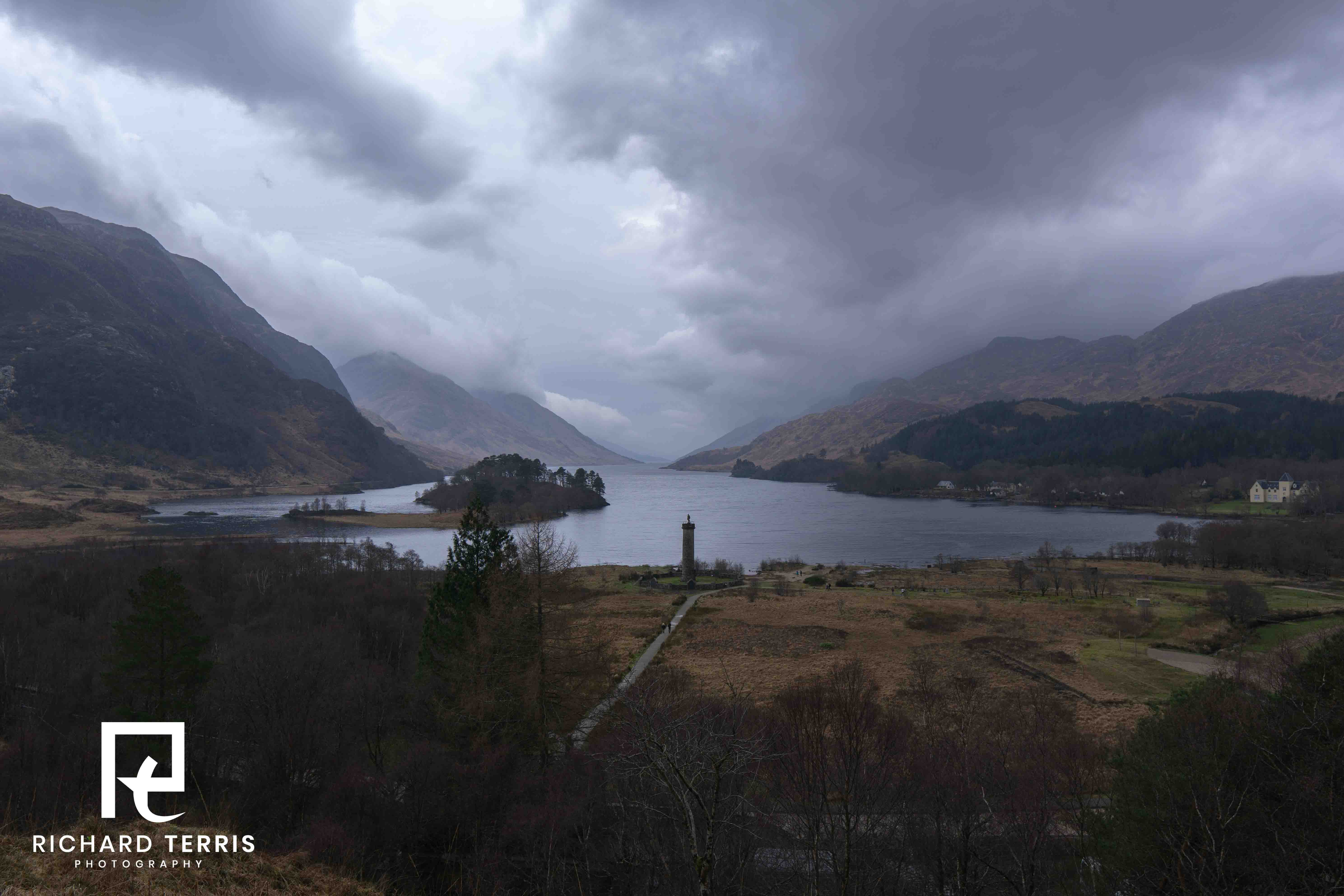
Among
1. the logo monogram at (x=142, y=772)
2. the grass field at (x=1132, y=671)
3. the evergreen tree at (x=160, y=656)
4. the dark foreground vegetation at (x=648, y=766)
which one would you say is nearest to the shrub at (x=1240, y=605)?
the grass field at (x=1132, y=671)

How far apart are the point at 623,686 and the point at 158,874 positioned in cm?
2189

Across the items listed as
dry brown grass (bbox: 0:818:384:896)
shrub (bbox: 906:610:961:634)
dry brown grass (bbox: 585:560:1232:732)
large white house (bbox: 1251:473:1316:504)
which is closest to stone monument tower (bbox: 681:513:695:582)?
dry brown grass (bbox: 585:560:1232:732)

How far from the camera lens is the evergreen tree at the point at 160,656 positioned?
2497 centimetres

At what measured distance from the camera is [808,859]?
14.7 metres

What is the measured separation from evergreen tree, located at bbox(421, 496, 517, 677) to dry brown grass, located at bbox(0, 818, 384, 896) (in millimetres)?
12430

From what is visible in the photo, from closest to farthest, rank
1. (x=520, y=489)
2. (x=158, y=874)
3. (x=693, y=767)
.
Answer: (x=158, y=874) < (x=693, y=767) < (x=520, y=489)

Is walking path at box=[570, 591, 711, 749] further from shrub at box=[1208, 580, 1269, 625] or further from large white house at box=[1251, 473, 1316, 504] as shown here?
large white house at box=[1251, 473, 1316, 504]

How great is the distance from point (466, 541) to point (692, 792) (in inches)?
865

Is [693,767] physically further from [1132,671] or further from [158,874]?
[1132,671]

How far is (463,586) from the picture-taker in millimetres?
25781

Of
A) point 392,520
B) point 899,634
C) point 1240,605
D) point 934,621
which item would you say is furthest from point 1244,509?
point 392,520

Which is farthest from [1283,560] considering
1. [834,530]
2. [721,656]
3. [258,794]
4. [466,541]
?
[258,794]

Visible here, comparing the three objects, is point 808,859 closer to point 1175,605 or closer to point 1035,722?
point 1035,722

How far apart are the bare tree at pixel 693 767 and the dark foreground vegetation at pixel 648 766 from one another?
0.14m
